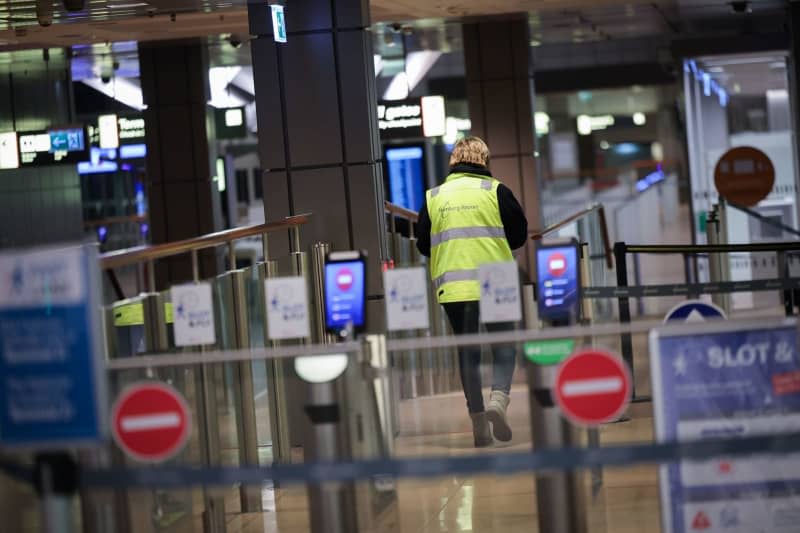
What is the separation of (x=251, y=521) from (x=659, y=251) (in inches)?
116

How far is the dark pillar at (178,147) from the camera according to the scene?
17.4 meters

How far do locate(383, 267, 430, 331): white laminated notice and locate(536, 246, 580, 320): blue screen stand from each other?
452 millimetres

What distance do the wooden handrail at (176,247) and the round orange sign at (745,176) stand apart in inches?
327

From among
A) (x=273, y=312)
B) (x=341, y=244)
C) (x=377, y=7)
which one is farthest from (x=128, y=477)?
(x=377, y=7)

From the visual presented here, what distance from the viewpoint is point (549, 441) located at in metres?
4.31

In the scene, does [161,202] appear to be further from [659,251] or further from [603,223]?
[659,251]

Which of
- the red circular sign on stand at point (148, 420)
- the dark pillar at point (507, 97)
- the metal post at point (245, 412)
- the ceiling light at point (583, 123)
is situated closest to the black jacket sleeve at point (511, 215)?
the metal post at point (245, 412)

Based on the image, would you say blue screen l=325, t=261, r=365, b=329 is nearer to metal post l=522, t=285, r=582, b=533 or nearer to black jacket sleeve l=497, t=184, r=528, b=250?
metal post l=522, t=285, r=582, b=533

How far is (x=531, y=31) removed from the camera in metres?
18.5

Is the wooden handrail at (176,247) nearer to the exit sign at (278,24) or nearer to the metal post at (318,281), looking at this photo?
the metal post at (318,281)

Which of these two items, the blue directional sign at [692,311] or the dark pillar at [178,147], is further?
the dark pillar at [178,147]

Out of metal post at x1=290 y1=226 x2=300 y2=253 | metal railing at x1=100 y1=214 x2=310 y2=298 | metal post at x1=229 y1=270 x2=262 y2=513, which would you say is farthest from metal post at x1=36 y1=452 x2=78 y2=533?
metal post at x1=290 y1=226 x2=300 y2=253

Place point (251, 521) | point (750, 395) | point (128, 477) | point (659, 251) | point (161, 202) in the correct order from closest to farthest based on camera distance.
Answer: point (128, 477) < point (750, 395) < point (251, 521) < point (659, 251) < point (161, 202)

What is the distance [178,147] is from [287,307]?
43.7ft
